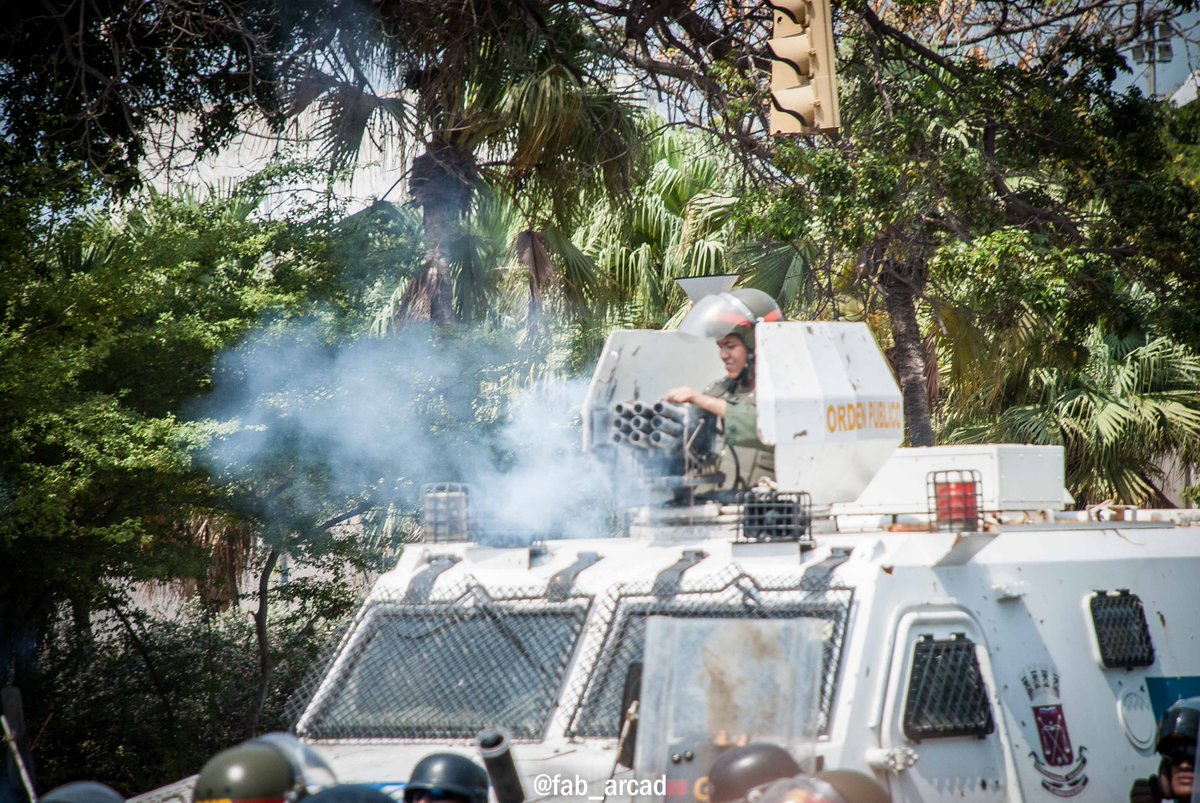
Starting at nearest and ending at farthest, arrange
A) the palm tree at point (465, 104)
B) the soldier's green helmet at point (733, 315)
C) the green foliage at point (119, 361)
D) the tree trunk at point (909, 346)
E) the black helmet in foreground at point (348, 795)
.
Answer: the black helmet in foreground at point (348, 795), the soldier's green helmet at point (733, 315), the green foliage at point (119, 361), the palm tree at point (465, 104), the tree trunk at point (909, 346)

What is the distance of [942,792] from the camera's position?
4777 mm

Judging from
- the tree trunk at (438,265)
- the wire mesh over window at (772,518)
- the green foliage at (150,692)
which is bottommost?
the green foliage at (150,692)

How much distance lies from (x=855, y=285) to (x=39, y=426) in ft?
24.9

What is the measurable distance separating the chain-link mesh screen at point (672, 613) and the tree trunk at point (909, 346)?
8.64m

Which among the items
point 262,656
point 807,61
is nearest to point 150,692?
point 262,656

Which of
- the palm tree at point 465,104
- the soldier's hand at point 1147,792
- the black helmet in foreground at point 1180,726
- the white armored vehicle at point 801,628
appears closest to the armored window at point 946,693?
the white armored vehicle at point 801,628

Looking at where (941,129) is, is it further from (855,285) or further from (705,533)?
(705,533)

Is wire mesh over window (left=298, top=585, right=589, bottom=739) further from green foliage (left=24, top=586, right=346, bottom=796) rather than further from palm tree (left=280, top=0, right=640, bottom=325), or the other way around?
palm tree (left=280, top=0, right=640, bottom=325)

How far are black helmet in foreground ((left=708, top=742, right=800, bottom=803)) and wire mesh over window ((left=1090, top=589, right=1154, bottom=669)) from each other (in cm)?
203

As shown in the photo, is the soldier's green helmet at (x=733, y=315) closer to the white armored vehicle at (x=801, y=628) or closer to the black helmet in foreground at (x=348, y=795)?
the white armored vehicle at (x=801, y=628)

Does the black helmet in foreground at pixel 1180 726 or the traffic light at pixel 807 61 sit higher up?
the traffic light at pixel 807 61

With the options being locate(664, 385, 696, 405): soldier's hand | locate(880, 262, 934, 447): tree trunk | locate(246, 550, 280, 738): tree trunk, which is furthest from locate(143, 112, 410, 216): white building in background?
locate(664, 385, 696, 405): soldier's hand

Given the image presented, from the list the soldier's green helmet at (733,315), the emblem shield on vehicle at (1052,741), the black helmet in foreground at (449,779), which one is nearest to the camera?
the black helmet in foreground at (449,779)

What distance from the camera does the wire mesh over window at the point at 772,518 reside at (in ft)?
17.6
